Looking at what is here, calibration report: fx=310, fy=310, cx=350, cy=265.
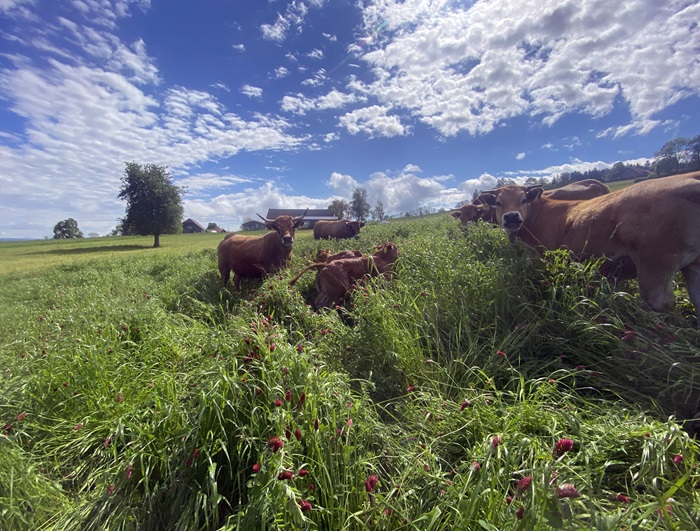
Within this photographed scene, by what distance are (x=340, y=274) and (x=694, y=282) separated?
5.06 meters

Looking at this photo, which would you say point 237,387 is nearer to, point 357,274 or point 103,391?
point 103,391

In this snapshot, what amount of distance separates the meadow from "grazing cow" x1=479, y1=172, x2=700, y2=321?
1.30 ft

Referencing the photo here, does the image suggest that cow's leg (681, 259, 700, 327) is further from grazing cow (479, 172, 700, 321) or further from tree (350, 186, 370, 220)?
tree (350, 186, 370, 220)

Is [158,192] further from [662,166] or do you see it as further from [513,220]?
[662,166]

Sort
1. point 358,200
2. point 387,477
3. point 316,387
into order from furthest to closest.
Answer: point 358,200 → point 316,387 → point 387,477

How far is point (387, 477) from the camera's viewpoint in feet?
6.99

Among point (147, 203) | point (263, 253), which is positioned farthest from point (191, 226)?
point (263, 253)

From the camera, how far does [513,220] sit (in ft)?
18.1

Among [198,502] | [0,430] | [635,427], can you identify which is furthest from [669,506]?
[0,430]

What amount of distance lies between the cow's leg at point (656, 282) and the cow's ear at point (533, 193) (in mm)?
2541

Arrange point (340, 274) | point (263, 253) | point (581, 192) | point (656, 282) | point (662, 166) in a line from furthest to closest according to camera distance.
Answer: point (662, 166)
point (263, 253)
point (581, 192)
point (340, 274)
point (656, 282)

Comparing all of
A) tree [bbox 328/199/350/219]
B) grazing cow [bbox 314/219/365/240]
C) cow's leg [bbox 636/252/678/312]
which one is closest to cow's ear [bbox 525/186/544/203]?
cow's leg [bbox 636/252/678/312]

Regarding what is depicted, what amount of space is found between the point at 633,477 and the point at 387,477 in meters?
1.39

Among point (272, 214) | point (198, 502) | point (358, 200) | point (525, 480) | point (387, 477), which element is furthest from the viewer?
point (358, 200)
